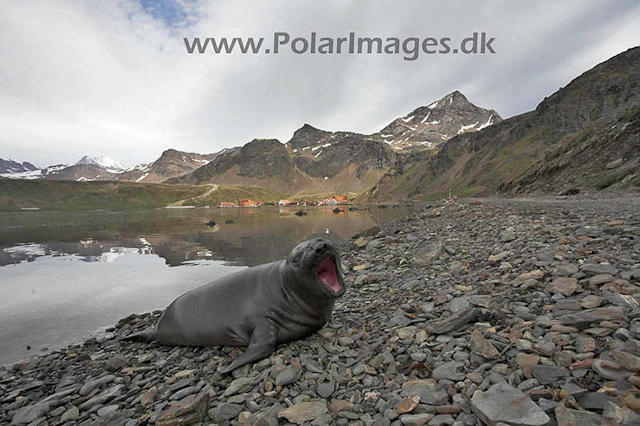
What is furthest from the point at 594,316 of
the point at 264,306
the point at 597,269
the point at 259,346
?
the point at 264,306

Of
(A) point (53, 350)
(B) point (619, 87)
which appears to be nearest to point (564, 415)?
(A) point (53, 350)

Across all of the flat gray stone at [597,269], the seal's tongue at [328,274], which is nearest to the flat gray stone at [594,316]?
the flat gray stone at [597,269]

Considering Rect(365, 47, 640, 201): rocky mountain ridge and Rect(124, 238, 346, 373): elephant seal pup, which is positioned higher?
Rect(365, 47, 640, 201): rocky mountain ridge

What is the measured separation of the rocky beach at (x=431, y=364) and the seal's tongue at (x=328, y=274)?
0.93m

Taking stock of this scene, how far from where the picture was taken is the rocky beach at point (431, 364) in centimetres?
303

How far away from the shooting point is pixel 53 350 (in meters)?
8.41

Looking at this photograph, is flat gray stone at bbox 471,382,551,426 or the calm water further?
the calm water

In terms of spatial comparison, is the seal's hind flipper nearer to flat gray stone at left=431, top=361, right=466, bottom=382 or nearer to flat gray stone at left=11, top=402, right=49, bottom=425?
flat gray stone at left=11, top=402, right=49, bottom=425

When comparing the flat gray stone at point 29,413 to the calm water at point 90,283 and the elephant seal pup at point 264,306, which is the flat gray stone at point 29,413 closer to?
the elephant seal pup at point 264,306

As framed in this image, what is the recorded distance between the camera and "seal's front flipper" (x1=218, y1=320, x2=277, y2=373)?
17.3 feet

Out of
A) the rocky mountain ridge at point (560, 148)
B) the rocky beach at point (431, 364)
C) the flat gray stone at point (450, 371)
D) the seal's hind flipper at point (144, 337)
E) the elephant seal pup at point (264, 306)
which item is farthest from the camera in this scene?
the rocky mountain ridge at point (560, 148)

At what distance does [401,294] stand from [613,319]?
13.5 ft

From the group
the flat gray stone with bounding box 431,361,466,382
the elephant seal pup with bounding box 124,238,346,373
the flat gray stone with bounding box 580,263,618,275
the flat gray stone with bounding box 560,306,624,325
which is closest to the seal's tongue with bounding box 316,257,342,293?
the elephant seal pup with bounding box 124,238,346,373

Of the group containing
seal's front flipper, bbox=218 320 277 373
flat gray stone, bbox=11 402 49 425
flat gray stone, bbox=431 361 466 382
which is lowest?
flat gray stone, bbox=11 402 49 425
